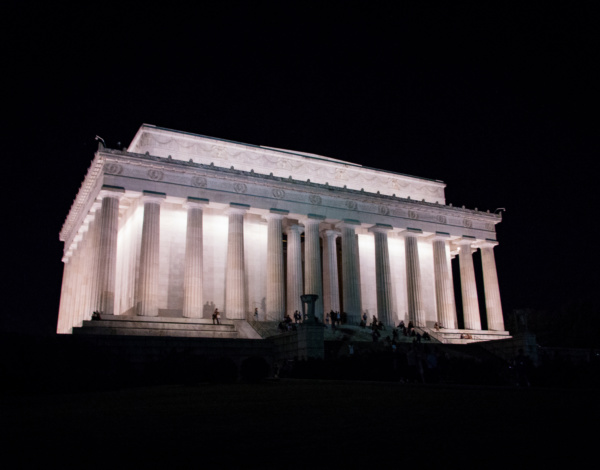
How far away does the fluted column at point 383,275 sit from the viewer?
53584 mm

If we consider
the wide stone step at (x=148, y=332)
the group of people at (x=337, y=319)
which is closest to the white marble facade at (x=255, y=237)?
the group of people at (x=337, y=319)

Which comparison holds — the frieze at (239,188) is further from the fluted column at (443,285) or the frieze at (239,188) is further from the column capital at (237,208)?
the fluted column at (443,285)

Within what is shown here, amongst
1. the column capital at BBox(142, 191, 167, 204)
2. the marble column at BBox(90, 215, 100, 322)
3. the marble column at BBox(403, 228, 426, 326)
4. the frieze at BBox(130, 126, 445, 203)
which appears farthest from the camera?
the marble column at BBox(403, 228, 426, 326)

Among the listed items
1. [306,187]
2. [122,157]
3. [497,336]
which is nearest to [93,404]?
[122,157]

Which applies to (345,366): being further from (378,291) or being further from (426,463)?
(378,291)

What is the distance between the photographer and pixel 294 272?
2008 inches

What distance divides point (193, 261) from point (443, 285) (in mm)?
26076

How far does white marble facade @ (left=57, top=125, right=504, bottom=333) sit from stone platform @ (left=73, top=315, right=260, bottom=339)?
3.17 ft

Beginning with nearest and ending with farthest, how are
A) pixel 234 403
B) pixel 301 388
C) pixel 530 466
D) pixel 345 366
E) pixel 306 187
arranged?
pixel 530 466, pixel 234 403, pixel 301 388, pixel 345 366, pixel 306 187

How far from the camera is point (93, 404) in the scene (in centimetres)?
1700

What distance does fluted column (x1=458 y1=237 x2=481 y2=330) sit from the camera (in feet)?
190

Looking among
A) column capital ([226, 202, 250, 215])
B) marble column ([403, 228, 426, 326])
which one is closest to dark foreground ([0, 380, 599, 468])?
column capital ([226, 202, 250, 215])

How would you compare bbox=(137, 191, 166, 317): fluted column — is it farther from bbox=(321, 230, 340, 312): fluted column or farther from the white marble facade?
bbox=(321, 230, 340, 312): fluted column

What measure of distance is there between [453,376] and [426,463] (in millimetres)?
20708
